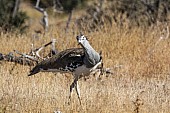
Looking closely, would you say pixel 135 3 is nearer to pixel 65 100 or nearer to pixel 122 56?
pixel 122 56

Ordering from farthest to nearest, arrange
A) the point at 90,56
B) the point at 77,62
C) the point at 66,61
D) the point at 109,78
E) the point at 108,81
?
the point at 109,78
the point at 108,81
the point at 66,61
the point at 77,62
the point at 90,56

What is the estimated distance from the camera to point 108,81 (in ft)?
34.1

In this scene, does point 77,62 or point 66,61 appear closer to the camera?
point 77,62

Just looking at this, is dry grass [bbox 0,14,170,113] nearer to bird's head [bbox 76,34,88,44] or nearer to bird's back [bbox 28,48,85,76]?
bird's back [bbox 28,48,85,76]

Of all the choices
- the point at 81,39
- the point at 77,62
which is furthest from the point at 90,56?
the point at 77,62

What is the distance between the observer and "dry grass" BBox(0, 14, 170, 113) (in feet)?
24.7

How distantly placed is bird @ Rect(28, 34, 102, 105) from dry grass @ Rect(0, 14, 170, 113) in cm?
38

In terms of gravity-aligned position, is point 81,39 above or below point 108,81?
above

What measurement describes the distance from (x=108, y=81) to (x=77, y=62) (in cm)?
242

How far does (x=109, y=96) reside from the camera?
8.02 m

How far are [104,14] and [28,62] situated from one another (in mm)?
7767

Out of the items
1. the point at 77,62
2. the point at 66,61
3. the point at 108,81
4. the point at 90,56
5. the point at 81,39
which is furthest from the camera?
the point at 108,81

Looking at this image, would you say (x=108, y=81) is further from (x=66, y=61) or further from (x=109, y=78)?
(x=66, y=61)

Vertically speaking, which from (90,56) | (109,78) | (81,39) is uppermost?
(81,39)
